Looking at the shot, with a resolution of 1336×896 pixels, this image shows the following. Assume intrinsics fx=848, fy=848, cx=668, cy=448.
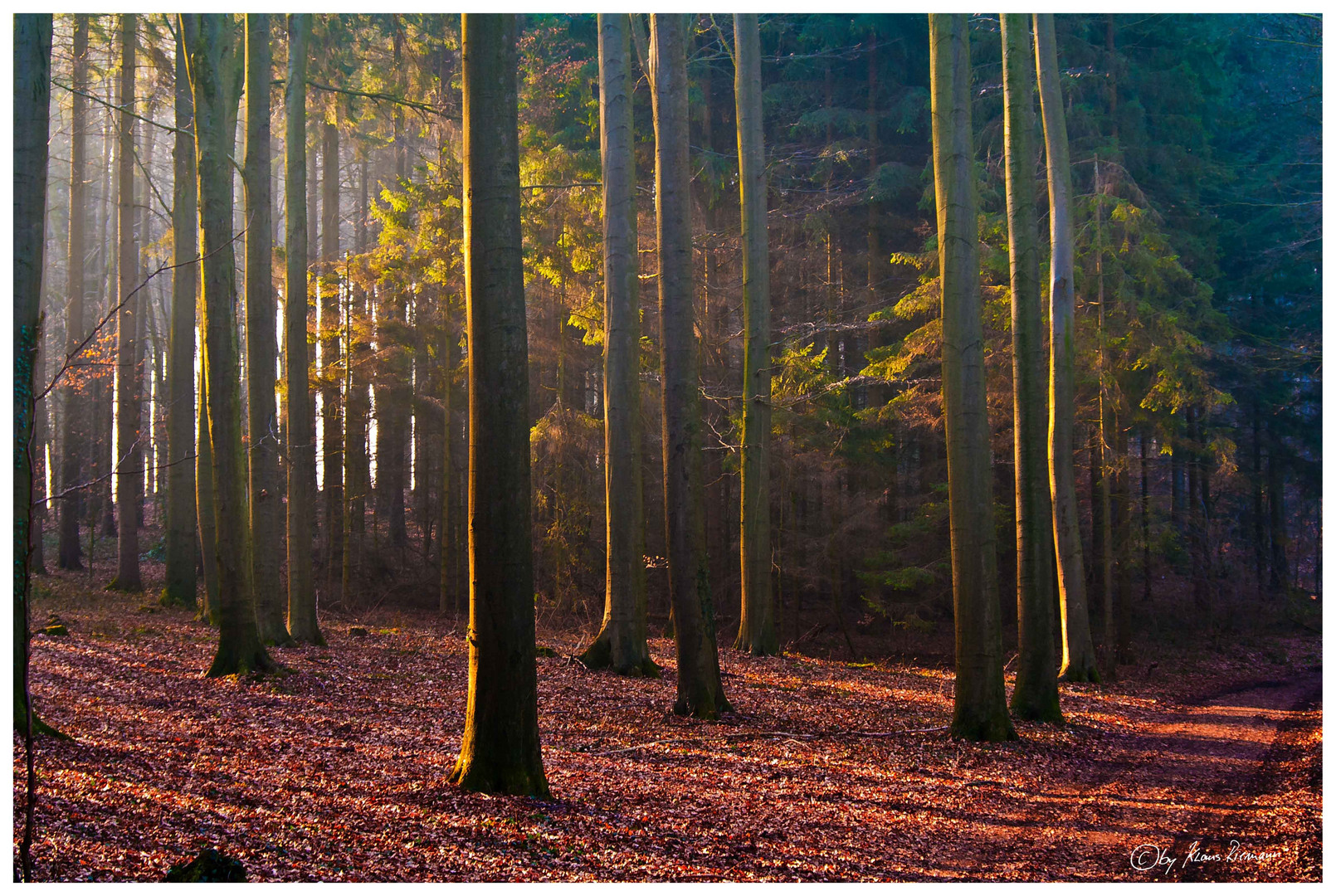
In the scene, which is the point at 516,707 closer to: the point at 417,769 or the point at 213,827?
the point at 417,769

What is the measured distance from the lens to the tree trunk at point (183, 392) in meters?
14.6

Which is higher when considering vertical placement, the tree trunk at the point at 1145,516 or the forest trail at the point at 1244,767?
the tree trunk at the point at 1145,516

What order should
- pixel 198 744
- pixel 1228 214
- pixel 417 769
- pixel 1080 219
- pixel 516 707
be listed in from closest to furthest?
pixel 516 707, pixel 417 769, pixel 198 744, pixel 1080 219, pixel 1228 214

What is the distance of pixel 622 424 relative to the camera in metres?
11.1

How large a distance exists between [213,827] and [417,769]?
64.6 inches

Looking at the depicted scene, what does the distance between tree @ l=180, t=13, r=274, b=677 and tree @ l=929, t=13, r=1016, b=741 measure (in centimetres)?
754

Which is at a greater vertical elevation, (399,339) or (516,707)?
(399,339)

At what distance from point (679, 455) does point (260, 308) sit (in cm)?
598

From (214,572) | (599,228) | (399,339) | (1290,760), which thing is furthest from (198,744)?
(399,339)

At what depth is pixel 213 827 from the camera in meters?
4.56

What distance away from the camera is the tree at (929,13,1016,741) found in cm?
816

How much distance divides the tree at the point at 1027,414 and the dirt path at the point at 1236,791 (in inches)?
49.5

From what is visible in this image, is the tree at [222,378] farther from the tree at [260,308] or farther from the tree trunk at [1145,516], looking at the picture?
the tree trunk at [1145,516]

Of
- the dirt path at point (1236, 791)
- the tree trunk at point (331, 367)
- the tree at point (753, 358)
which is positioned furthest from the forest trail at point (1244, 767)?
the tree trunk at point (331, 367)
